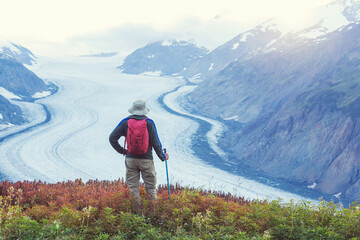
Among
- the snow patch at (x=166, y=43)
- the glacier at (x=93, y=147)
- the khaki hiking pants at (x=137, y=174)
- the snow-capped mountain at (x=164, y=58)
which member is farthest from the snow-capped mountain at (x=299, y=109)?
the snow patch at (x=166, y=43)

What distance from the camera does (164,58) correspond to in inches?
6097

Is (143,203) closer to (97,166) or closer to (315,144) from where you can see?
(97,166)

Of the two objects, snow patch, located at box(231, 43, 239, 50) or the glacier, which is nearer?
the glacier

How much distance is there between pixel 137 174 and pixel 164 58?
15167cm

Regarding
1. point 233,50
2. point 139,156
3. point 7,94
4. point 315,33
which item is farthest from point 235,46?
point 139,156

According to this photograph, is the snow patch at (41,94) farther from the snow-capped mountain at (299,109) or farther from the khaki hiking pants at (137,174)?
the khaki hiking pants at (137,174)

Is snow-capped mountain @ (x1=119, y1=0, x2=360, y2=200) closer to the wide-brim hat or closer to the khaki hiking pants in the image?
the khaki hiking pants

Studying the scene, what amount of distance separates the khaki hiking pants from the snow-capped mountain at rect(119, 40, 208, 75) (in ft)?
456

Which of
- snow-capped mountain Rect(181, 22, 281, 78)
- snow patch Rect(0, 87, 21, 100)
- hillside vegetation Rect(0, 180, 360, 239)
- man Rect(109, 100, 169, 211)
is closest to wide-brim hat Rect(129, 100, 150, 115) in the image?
man Rect(109, 100, 169, 211)

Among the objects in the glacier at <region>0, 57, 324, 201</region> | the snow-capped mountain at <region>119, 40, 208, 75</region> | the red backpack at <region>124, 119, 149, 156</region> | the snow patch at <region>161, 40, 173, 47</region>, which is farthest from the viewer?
the snow patch at <region>161, 40, 173, 47</region>

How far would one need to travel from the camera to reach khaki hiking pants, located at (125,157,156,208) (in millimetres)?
5898

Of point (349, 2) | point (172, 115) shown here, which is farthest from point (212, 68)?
point (172, 115)

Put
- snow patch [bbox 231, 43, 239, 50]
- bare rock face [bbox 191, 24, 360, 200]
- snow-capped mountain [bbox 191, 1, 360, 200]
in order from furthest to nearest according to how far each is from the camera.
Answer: snow patch [bbox 231, 43, 239, 50], snow-capped mountain [bbox 191, 1, 360, 200], bare rock face [bbox 191, 24, 360, 200]

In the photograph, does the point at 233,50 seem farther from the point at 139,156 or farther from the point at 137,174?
the point at 139,156
